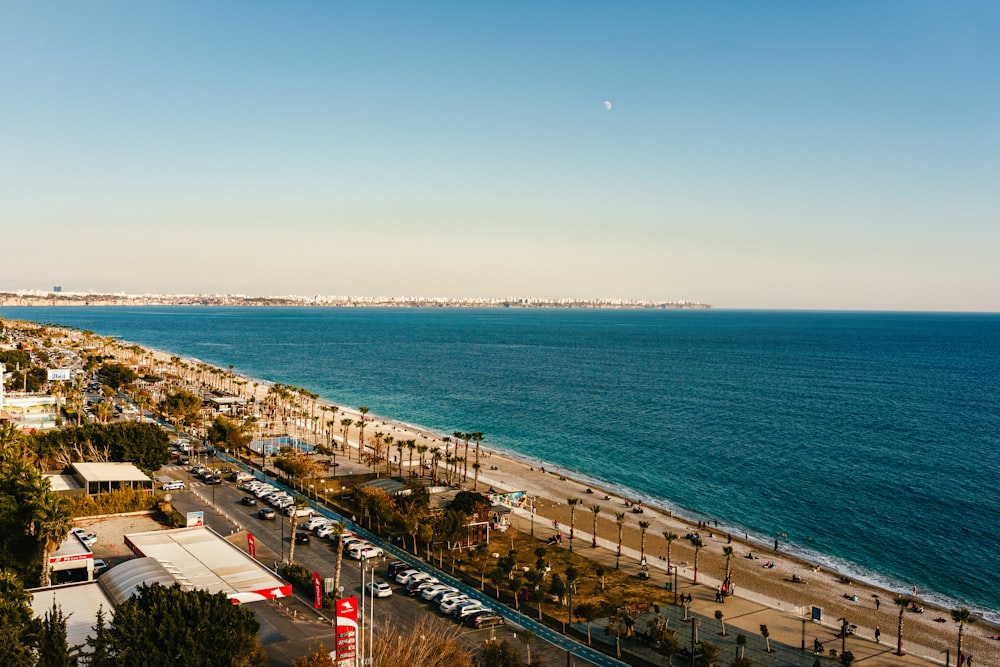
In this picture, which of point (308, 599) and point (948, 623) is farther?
point (948, 623)

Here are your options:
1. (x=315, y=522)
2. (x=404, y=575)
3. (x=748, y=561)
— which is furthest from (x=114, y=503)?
(x=748, y=561)

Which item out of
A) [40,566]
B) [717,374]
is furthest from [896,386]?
[40,566]

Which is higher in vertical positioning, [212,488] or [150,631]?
[150,631]

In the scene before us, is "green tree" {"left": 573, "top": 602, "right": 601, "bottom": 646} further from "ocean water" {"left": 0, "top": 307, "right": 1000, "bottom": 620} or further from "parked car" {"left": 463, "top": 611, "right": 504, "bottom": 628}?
"ocean water" {"left": 0, "top": 307, "right": 1000, "bottom": 620}

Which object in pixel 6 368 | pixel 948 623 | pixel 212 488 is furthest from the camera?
pixel 6 368

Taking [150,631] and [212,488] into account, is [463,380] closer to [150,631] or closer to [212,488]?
[212,488]

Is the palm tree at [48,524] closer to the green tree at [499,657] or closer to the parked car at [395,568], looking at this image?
the parked car at [395,568]
